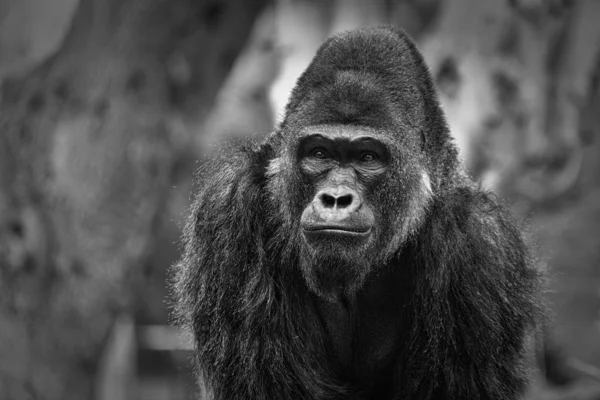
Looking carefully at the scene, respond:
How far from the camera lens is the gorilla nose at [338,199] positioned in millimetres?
5250

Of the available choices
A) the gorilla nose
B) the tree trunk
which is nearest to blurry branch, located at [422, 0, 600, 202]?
the tree trunk

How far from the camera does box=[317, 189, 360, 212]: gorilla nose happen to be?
525 centimetres

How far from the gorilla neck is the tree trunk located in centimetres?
574

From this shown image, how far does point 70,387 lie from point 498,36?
693cm

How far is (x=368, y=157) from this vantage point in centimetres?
550

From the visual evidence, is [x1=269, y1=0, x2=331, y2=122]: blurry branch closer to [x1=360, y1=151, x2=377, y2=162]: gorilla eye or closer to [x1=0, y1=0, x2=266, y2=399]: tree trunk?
[x1=0, y1=0, x2=266, y2=399]: tree trunk

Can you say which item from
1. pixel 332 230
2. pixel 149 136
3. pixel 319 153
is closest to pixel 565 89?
pixel 149 136

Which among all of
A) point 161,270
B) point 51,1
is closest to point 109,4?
point 51,1

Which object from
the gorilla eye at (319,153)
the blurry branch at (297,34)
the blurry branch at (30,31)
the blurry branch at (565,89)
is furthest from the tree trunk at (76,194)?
the gorilla eye at (319,153)

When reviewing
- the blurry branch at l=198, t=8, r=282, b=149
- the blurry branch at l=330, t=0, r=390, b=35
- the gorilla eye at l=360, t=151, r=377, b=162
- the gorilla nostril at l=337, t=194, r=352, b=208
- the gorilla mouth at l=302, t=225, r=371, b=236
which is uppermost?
the blurry branch at l=330, t=0, r=390, b=35

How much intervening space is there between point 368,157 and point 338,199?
41 cm

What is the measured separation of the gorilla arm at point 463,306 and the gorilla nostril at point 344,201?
2.20ft

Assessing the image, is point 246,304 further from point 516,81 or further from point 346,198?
point 516,81

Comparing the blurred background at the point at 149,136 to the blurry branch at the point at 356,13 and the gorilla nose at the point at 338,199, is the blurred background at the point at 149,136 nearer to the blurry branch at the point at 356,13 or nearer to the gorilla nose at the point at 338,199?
the blurry branch at the point at 356,13
